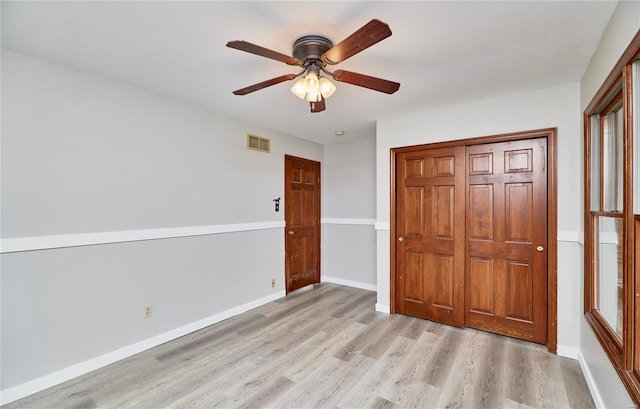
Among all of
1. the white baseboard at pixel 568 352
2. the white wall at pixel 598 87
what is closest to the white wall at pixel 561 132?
the white baseboard at pixel 568 352

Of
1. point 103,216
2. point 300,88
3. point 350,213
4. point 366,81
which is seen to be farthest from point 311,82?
point 350,213

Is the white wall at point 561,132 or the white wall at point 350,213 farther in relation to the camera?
the white wall at point 350,213

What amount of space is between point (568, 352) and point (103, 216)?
4.17 metres

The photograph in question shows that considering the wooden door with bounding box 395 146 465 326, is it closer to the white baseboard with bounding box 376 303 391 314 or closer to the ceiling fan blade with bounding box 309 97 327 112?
the white baseboard with bounding box 376 303 391 314

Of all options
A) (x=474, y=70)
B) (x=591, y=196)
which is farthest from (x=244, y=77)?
(x=591, y=196)

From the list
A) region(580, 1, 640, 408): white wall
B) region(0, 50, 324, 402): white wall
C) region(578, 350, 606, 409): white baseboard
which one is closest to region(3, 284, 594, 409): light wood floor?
region(578, 350, 606, 409): white baseboard

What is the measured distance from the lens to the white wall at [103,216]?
1.96 metres

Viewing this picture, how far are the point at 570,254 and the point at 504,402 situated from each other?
143 cm

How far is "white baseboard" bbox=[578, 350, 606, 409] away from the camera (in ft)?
5.84

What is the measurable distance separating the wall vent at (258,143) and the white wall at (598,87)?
3.28 meters

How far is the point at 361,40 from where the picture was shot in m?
1.40

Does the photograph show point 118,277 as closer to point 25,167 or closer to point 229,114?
point 25,167

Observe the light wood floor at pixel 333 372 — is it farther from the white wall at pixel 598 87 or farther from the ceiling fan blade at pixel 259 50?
the ceiling fan blade at pixel 259 50

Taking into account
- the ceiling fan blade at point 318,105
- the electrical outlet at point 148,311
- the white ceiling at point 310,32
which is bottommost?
the electrical outlet at point 148,311
